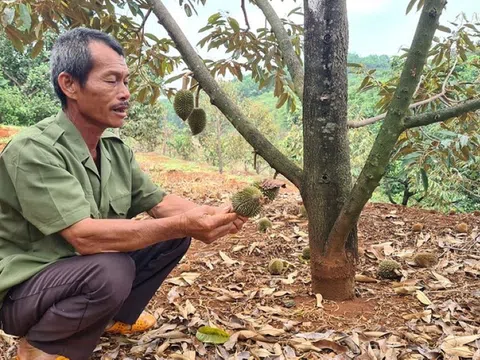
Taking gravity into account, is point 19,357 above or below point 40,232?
below

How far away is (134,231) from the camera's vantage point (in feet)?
4.25

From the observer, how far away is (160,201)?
178 cm

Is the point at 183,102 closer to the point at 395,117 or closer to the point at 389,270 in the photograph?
the point at 395,117

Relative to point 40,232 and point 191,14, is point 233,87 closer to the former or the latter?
point 191,14

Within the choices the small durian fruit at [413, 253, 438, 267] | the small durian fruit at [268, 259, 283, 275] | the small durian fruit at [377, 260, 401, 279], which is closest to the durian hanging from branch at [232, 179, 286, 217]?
the small durian fruit at [268, 259, 283, 275]

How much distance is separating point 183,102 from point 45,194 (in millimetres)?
963

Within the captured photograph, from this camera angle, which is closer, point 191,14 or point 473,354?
point 473,354

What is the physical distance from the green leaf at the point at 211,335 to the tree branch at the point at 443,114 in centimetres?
96

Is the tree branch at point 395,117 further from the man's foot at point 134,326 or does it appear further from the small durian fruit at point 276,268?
the man's foot at point 134,326

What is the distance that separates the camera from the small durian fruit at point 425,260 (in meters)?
2.29

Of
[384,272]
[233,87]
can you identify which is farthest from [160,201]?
[233,87]

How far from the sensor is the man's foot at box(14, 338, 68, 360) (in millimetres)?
1335

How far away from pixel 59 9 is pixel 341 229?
147 cm

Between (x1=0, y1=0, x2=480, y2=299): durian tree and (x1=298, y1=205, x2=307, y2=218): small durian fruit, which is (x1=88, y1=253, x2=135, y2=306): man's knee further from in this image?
(x1=298, y1=205, x2=307, y2=218): small durian fruit
